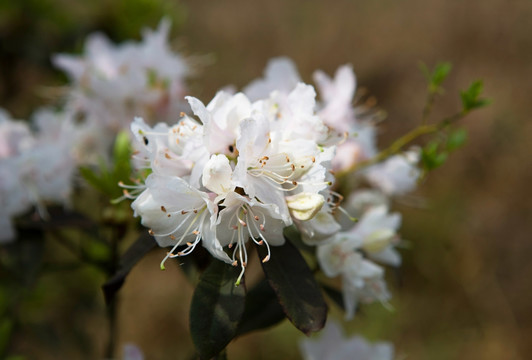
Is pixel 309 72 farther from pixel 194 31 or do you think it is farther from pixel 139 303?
pixel 139 303

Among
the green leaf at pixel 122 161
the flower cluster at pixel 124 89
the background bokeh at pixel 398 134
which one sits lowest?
the background bokeh at pixel 398 134

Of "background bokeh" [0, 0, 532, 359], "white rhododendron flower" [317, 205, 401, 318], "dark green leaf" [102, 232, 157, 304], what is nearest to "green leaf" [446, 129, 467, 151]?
"white rhododendron flower" [317, 205, 401, 318]

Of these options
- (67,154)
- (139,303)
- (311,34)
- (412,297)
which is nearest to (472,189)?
(412,297)

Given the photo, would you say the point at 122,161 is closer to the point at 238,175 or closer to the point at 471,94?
the point at 238,175

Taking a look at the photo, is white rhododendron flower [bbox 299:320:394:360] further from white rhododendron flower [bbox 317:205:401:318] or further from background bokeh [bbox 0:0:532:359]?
background bokeh [bbox 0:0:532:359]

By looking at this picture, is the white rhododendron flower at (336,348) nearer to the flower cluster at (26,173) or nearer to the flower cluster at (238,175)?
the flower cluster at (238,175)

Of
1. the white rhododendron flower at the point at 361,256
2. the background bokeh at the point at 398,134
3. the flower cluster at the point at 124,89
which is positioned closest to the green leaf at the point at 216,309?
the white rhododendron flower at the point at 361,256
